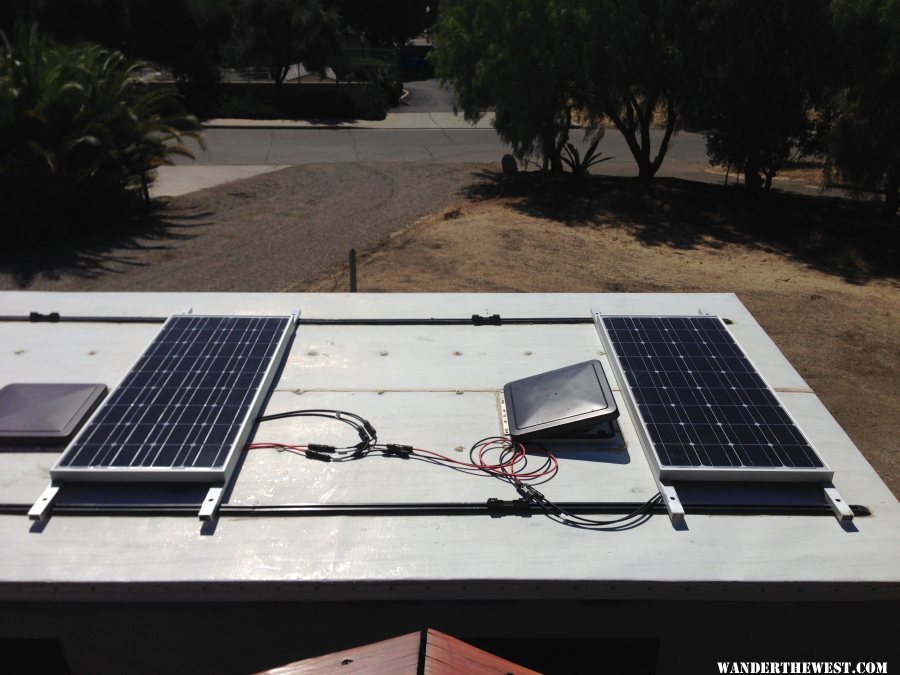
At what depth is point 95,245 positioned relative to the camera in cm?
1664

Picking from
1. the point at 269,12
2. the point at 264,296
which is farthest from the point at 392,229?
the point at 269,12

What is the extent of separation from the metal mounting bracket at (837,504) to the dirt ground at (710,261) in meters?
4.88

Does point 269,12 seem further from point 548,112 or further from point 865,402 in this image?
point 865,402

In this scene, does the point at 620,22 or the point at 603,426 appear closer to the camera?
the point at 603,426

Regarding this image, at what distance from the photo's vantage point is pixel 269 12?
3297cm

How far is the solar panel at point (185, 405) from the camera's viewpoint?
4.75 metres

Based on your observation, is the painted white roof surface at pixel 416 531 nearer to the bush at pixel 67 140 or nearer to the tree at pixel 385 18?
the bush at pixel 67 140

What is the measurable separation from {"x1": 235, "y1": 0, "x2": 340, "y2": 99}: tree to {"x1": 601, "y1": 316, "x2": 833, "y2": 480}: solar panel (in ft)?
103

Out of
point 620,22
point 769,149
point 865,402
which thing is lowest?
point 865,402

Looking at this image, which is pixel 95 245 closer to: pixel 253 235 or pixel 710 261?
pixel 253 235

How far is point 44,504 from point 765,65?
20.0 metres

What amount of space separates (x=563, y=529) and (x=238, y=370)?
9.97 ft

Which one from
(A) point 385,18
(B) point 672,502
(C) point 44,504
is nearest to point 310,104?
(A) point 385,18

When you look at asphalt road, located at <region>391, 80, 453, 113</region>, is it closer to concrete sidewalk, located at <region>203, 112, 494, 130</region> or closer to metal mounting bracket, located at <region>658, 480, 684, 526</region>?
concrete sidewalk, located at <region>203, 112, 494, 130</region>
